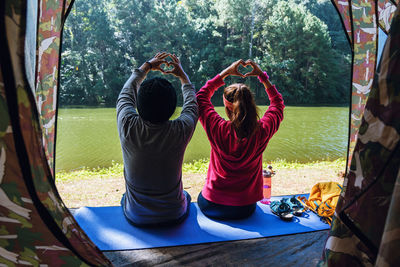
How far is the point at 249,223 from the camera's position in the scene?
1.84 metres

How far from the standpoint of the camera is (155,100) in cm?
135

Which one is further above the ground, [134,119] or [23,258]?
[134,119]

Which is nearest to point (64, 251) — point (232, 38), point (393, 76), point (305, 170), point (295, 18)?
point (393, 76)

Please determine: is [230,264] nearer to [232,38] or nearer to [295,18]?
[232,38]

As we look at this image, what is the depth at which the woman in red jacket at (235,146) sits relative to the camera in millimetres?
1645

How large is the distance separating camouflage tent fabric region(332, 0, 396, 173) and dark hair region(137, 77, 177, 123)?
1692mm

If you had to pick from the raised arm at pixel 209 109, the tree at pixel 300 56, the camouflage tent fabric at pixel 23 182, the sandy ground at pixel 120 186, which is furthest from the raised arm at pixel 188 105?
the tree at pixel 300 56

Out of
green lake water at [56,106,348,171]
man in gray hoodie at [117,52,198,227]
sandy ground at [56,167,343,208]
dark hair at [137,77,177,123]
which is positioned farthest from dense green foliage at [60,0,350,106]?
dark hair at [137,77,177,123]

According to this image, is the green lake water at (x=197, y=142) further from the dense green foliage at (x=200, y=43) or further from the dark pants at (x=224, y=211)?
the dense green foliage at (x=200, y=43)

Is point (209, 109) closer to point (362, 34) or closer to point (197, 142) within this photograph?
point (362, 34)

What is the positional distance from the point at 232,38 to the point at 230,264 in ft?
50.9

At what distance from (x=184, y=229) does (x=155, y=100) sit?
35.3 inches

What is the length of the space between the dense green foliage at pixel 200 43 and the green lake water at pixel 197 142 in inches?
198

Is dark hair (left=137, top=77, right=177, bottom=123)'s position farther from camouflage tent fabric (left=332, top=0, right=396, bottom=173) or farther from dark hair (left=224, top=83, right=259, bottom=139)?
camouflage tent fabric (left=332, top=0, right=396, bottom=173)
